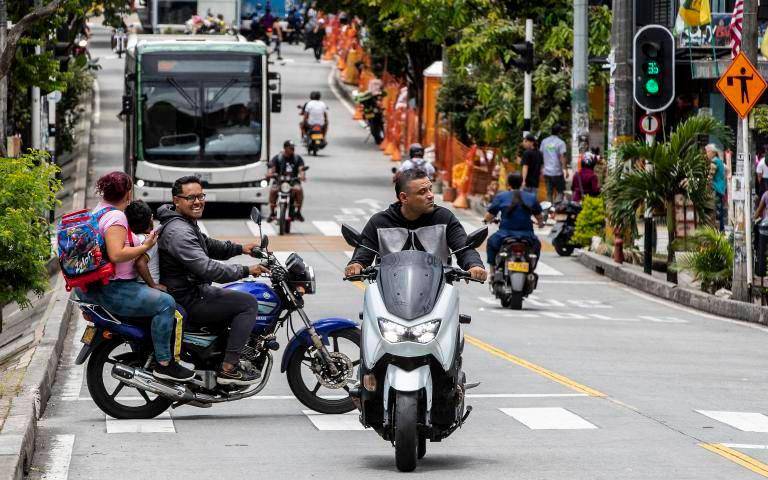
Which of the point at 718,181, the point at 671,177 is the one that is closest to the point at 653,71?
the point at 671,177

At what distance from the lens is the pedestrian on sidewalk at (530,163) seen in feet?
114

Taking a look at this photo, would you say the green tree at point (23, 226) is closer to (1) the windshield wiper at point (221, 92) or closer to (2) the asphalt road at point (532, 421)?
(2) the asphalt road at point (532, 421)

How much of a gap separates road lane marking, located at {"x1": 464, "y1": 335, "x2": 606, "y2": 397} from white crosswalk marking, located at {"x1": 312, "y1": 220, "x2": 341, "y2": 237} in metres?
14.4

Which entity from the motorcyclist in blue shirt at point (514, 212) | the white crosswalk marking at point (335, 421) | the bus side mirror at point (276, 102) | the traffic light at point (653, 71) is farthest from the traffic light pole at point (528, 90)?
the white crosswalk marking at point (335, 421)

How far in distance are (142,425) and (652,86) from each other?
15814mm

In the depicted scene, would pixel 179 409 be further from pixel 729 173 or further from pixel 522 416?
pixel 729 173

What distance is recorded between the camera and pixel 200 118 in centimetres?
3547

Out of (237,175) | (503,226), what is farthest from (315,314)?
(237,175)

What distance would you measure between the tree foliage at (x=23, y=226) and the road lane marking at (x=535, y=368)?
4429mm

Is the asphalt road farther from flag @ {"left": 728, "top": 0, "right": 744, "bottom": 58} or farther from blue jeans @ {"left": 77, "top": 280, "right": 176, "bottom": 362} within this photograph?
flag @ {"left": 728, "top": 0, "right": 744, "bottom": 58}

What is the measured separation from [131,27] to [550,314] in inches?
2333

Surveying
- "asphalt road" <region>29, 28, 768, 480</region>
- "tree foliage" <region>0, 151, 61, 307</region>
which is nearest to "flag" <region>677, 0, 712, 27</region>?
"asphalt road" <region>29, 28, 768, 480</region>

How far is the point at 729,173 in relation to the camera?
3033cm

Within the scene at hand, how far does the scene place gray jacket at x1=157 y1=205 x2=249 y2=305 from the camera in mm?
11977
